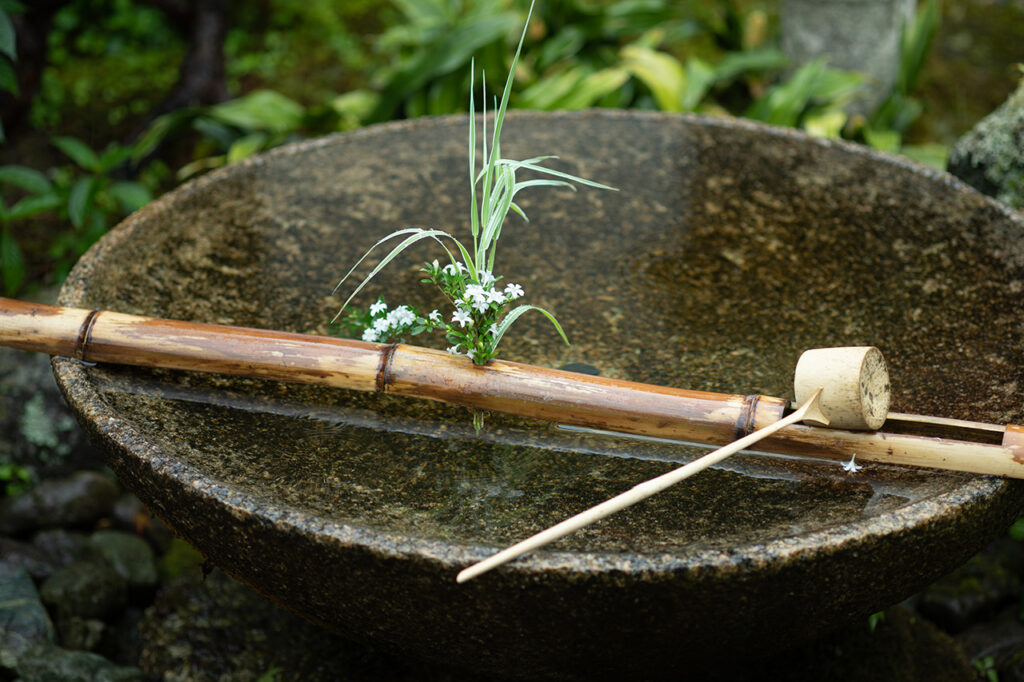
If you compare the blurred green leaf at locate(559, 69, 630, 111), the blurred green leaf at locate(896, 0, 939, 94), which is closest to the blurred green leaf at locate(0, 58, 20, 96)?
the blurred green leaf at locate(559, 69, 630, 111)

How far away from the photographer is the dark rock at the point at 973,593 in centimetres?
218

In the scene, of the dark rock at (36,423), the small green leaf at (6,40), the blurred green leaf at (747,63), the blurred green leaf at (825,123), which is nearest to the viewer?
the small green leaf at (6,40)

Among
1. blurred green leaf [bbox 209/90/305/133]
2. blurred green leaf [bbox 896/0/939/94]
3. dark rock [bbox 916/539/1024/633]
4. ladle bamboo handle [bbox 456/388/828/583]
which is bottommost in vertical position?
dark rock [bbox 916/539/1024/633]

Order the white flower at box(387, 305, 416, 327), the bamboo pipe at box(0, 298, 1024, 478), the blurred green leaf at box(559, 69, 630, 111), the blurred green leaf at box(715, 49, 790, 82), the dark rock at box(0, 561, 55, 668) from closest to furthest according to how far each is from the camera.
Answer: the bamboo pipe at box(0, 298, 1024, 478), the white flower at box(387, 305, 416, 327), the dark rock at box(0, 561, 55, 668), the blurred green leaf at box(559, 69, 630, 111), the blurred green leaf at box(715, 49, 790, 82)

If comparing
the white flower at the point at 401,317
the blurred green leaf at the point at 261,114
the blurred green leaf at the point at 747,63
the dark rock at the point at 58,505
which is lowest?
the dark rock at the point at 58,505

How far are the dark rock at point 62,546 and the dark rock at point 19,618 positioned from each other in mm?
162

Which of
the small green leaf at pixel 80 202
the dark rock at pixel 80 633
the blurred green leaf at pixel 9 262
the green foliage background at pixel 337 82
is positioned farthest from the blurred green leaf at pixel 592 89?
the dark rock at pixel 80 633

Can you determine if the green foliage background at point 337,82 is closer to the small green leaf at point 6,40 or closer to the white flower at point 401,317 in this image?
the small green leaf at point 6,40

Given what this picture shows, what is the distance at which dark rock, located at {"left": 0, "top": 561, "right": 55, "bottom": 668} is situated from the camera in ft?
6.52

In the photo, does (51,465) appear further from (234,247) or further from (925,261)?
(925,261)

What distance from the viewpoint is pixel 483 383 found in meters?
1.38

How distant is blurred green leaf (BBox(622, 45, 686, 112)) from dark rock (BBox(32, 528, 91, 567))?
229 centimetres

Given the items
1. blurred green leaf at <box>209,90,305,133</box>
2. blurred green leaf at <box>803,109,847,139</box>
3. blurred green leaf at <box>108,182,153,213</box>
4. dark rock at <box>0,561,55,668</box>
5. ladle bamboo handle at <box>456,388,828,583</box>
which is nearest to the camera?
ladle bamboo handle at <box>456,388,828,583</box>

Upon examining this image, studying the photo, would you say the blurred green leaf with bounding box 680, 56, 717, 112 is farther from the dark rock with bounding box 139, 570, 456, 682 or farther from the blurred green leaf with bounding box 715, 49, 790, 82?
the dark rock with bounding box 139, 570, 456, 682
